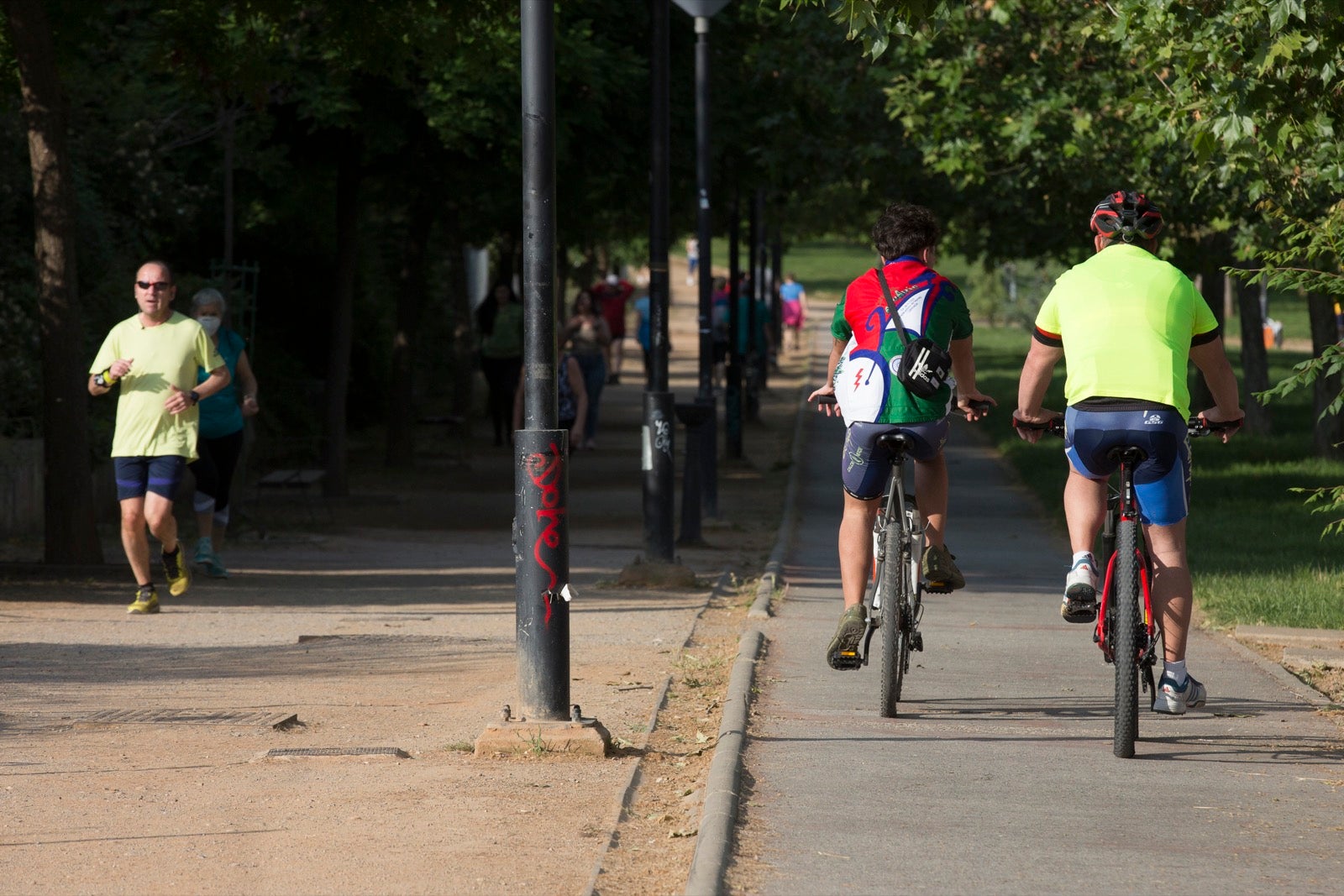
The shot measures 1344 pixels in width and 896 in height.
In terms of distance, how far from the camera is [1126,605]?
5945 mm

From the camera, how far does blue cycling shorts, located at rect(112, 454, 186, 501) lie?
9906mm

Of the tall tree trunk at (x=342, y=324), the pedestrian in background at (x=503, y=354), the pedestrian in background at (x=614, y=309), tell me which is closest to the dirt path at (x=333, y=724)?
the tall tree trunk at (x=342, y=324)

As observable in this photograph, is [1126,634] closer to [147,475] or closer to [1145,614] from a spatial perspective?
[1145,614]

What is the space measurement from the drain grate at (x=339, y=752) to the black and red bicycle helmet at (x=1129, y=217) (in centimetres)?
298

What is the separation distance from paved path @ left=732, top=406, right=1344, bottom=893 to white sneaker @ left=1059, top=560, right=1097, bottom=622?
1.61 feet

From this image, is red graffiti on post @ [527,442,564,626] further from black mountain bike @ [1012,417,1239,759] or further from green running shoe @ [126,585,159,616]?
green running shoe @ [126,585,159,616]

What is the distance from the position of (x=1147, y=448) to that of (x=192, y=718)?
363cm

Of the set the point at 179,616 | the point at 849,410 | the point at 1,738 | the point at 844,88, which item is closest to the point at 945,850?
the point at 849,410

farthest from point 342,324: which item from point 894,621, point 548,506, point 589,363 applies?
point 894,621

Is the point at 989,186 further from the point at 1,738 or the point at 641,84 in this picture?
the point at 1,738

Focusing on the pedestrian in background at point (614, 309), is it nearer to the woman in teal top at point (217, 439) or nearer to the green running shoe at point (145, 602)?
the woman in teal top at point (217, 439)

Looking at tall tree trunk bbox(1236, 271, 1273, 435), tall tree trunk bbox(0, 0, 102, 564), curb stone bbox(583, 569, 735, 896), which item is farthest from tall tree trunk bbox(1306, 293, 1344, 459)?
tall tree trunk bbox(0, 0, 102, 564)

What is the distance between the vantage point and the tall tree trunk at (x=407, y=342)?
19.5 metres

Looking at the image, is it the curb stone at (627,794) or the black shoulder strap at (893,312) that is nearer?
the curb stone at (627,794)
